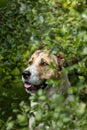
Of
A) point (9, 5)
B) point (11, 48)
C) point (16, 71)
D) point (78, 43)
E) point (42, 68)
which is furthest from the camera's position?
point (9, 5)

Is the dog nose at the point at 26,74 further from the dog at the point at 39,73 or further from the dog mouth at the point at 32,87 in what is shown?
the dog mouth at the point at 32,87

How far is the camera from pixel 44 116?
8.70ft

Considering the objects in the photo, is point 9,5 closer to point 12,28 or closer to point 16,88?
point 12,28

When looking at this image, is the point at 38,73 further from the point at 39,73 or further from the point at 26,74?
the point at 26,74

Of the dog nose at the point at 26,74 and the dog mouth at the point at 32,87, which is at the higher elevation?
the dog nose at the point at 26,74

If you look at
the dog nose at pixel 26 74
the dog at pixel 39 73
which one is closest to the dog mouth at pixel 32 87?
the dog at pixel 39 73

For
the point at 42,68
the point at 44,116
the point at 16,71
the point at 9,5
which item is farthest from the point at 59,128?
the point at 9,5

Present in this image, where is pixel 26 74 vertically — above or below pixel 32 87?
above

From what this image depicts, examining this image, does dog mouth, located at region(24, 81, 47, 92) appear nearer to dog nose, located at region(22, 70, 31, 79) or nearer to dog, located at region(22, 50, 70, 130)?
dog, located at region(22, 50, 70, 130)

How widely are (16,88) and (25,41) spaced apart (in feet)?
3.01

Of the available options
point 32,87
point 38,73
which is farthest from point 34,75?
point 32,87

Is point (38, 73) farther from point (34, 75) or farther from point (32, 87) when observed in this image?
point (32, 87)

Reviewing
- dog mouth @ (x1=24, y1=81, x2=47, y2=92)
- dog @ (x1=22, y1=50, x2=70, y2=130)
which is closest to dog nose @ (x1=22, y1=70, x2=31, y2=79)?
dog @ (x1=22, y1=50, x2=70, y2=130)

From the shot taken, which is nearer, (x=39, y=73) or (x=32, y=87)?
(x=32, y=87)
